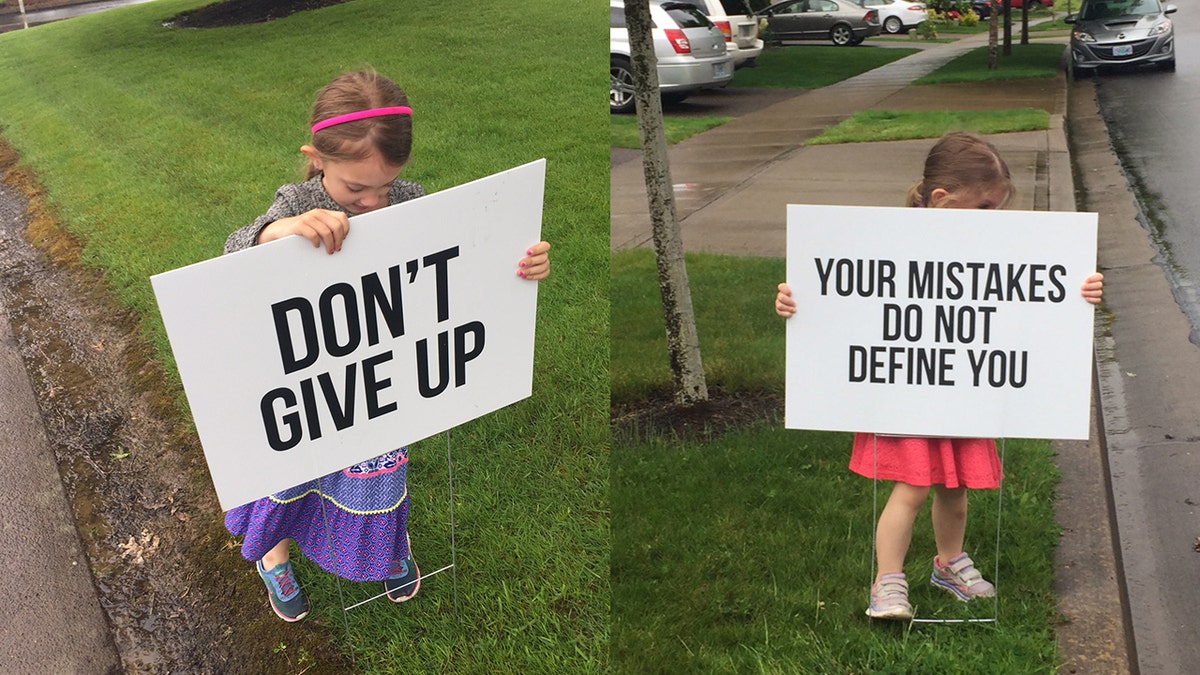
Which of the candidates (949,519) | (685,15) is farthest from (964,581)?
(685,15)

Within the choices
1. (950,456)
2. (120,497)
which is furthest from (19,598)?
(950,456)

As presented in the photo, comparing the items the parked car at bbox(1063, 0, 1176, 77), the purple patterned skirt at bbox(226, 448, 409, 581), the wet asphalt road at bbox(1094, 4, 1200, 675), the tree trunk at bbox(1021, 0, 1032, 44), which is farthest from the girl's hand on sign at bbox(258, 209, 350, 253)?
the tree trunk at bbox(1021, 0, 1032, 44)

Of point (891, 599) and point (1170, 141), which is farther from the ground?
point (1170, 141)

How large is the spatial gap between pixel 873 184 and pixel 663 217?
15.0 ft

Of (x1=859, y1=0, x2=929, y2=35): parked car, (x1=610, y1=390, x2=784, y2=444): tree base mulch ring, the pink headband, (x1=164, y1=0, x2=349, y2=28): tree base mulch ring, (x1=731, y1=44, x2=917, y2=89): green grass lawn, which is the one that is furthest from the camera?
(x1=859, y1=0, x2=929, y2=35): parked car

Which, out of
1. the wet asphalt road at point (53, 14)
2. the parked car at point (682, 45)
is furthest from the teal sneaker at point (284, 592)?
the parked car at point (682, 45)

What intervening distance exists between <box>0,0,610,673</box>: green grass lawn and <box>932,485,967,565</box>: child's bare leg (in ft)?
3.12

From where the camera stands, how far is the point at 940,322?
288 centimetres

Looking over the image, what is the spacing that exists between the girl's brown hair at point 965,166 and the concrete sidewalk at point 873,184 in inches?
46.7

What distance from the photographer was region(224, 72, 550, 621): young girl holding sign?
2.57 meters

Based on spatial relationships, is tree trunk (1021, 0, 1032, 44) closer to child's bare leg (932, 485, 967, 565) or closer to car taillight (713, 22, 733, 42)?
car taillight (713, 22, 733, 42)

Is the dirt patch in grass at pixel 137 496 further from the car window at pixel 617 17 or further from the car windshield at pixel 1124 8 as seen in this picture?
the car windshield at pixel 1124 8

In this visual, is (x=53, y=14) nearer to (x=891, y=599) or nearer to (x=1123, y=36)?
(x=891, y=599)

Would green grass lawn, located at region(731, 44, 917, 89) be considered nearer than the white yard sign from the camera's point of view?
No
